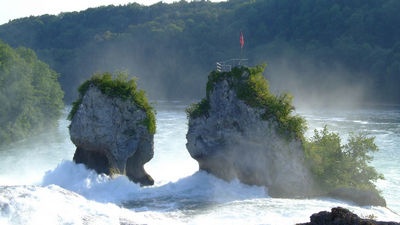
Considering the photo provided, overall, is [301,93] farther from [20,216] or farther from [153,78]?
[20,216]

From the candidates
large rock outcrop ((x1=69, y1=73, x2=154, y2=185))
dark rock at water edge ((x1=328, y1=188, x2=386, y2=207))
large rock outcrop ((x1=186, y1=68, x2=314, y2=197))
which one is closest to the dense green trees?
large rock outcrop ((x1=69, y1=73, x2=154, y2=185))

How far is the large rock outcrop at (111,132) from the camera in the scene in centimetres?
3728

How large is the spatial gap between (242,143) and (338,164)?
595cm

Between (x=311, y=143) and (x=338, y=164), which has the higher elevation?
(x=311, y=143)

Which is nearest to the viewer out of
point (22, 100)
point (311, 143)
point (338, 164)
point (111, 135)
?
point (338, 164)

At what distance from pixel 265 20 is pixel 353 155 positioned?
123255 mm

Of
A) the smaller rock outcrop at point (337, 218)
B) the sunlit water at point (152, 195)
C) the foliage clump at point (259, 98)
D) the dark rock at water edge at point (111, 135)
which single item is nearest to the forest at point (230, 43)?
the sunlit water at point (152, 195)

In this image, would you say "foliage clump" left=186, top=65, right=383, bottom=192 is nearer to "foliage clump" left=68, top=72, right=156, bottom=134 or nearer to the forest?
"foliage clump" left=68, top=72, right=156, bottom=134

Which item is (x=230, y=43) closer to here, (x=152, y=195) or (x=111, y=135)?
(x=111, y=135)

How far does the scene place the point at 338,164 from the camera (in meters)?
35.9

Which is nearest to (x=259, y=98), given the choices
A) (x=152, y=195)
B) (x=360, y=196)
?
(x=360, y=196)

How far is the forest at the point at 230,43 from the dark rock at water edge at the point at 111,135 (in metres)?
81.3

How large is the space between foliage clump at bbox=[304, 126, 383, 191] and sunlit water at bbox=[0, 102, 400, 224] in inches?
84.3

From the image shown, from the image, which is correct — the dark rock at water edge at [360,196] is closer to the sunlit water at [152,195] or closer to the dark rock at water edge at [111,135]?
the sunlit water at [152,195]
